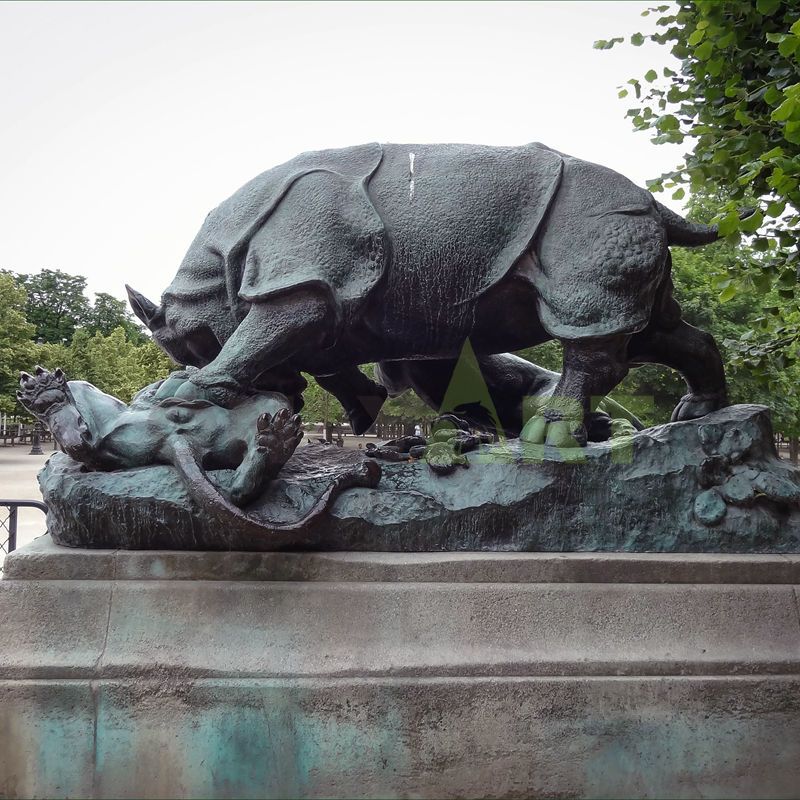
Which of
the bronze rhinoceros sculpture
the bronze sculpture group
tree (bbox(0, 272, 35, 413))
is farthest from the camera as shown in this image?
tree (bbox(0, 272, 35, 413))

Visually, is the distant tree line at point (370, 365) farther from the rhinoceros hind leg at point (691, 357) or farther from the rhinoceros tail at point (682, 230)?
the rhinoceros tail at point (682, 230)

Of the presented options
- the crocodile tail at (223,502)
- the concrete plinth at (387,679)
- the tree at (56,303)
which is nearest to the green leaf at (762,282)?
the concrete plinth at (387,679)

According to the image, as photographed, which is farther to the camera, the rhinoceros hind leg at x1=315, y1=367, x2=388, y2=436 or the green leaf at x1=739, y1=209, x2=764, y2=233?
the rhinoceros hind leg at x1=315, y1=367, x2=388, y2=436

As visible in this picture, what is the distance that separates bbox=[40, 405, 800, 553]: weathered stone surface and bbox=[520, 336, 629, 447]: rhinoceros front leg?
0.42 feet

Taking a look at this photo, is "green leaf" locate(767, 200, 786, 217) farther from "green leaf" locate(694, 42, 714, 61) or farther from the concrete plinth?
the concrete plinth

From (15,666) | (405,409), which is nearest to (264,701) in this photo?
(15,666)

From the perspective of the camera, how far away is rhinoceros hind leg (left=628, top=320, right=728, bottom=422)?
3840mm

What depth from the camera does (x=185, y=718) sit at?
2699mm

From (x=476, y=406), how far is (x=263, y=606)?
1833 mm

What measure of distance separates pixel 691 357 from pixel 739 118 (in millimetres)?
1588

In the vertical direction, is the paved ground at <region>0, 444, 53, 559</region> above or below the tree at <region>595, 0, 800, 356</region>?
below

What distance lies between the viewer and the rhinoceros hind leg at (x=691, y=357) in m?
3.84

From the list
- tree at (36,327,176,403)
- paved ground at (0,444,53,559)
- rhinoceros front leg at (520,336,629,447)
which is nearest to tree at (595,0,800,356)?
rhinoceros front leg at (520,336,629,447)

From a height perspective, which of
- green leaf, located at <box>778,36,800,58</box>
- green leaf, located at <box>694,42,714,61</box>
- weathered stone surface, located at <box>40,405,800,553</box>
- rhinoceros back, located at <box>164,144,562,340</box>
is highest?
green leaf, located at <box>694,42,714,61</box>
